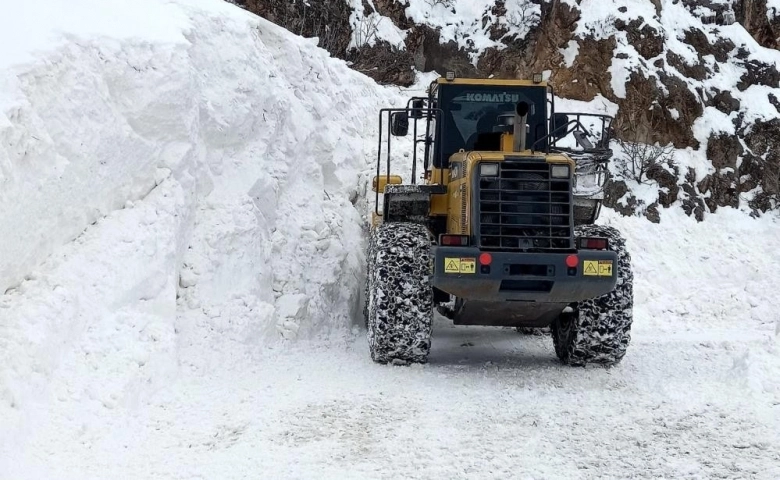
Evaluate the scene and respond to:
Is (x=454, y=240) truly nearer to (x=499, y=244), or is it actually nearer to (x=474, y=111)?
(x=499, y=244)

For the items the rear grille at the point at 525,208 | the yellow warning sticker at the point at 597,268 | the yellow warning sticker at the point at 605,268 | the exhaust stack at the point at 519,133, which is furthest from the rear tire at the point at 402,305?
the yellow warning sticker at the point at 605,268

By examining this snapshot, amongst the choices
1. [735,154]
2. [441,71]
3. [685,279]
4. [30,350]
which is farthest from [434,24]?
[30,350]

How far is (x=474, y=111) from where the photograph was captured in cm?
814

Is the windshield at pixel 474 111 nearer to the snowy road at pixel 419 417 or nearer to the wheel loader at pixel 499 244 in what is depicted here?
the wheel loader at pixel 499 244

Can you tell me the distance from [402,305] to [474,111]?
2593 millimetres

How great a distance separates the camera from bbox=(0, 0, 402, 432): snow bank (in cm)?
546

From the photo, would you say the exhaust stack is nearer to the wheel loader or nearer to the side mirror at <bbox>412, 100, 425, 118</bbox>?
the wheel loader

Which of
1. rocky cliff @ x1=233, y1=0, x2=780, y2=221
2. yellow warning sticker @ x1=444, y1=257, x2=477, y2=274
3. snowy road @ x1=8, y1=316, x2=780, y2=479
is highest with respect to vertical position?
rocky cliff @ x1=233, y1=0, x2=780, y2=221

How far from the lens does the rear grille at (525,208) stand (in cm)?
669

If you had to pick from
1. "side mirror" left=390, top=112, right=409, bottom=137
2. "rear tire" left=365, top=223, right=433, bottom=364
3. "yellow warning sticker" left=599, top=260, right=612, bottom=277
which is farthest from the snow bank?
"yellow warning sticker" left=599, top=260, right=612, bottom=277

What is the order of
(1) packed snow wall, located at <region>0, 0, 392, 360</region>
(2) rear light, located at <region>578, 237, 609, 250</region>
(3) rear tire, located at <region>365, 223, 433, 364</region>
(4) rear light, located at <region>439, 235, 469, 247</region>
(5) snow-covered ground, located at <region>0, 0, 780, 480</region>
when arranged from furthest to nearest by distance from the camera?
(3) rear tire, located at <region>365, 223, 433, 364</region> < (2) rear light, located at <region>578, 237, 609, 250</region> < (4) rear light, located at <region>439, 235, 469, 247</region> < (1) packed snow wall, located at <region>0, 0, 392, 360</region> < (5) snow-covered ground, located at <region>0, 0, 780, 480</region>

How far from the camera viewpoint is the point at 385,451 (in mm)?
4832

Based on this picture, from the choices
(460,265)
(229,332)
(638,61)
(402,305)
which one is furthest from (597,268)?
(638,61)

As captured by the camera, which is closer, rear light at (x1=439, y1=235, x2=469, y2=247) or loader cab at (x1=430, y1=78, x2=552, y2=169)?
rear light at (x1=439, y1=235, x2=469, y2=247)
